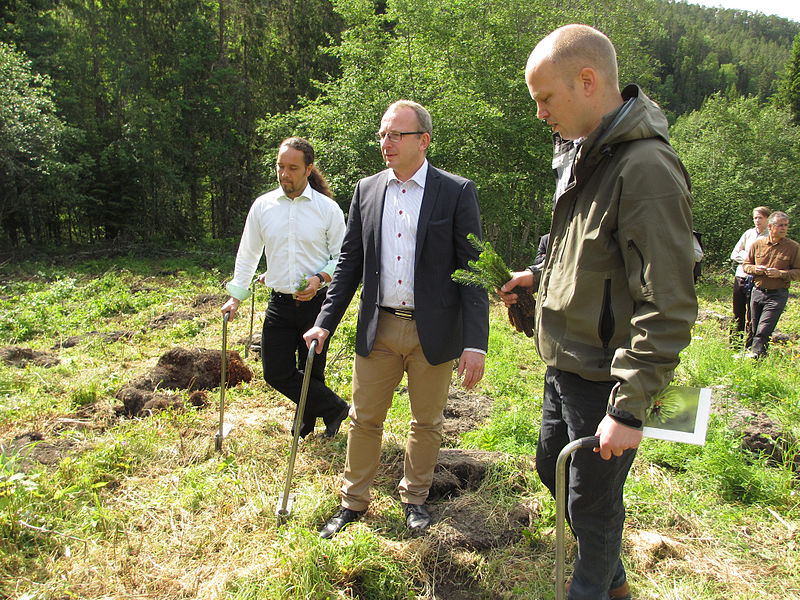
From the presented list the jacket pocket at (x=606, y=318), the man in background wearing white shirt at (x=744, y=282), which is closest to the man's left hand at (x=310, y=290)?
the jacket pocket at (x=606, y=318)

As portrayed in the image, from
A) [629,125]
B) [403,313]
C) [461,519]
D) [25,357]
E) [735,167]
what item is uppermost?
[735,167]

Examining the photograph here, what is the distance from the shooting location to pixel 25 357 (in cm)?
654

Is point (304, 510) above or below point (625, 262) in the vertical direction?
below

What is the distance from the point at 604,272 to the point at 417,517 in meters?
1.92

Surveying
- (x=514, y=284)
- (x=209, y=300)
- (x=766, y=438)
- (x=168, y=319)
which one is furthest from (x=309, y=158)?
(x=209, y=300)

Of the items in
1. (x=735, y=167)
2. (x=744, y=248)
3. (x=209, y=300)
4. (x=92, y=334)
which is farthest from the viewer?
(x=735, y=167)

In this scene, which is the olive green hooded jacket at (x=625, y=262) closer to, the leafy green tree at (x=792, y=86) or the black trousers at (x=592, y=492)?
the black trousers at (x=592, y=492)

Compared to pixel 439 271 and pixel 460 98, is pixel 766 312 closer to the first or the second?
pixel 439 271

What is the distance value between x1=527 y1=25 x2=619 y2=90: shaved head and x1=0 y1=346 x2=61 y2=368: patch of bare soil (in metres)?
6.44

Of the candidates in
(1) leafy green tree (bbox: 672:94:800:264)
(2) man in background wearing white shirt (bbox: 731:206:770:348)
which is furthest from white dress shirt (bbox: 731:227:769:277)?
(1) leafy green tree (bbox: 672:94:800:264)

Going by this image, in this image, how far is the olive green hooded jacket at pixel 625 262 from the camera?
169 cm

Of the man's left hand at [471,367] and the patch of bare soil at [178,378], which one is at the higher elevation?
the man's left hand at [471,367]

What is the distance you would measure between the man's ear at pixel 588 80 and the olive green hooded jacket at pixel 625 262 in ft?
0.40

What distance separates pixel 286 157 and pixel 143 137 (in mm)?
17690
